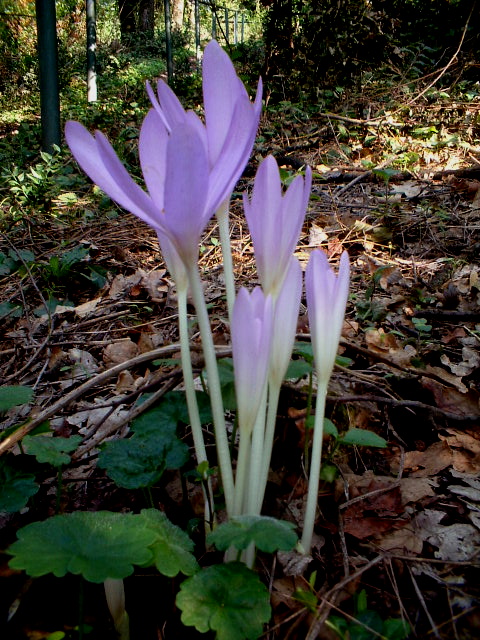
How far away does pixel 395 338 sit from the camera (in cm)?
205

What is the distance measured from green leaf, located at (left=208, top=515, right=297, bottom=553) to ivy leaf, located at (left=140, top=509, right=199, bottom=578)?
95 millimetres

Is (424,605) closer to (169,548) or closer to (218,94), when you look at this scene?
(169,548)

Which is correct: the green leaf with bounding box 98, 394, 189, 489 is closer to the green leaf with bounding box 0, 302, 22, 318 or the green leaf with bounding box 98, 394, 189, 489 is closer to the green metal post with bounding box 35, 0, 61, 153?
the green leaf with bounding box 0, 302, 22, 318

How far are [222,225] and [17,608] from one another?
80 cm

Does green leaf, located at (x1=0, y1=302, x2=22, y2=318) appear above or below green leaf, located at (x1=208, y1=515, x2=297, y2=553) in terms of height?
below

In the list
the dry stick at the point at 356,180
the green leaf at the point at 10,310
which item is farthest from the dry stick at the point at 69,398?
the dry stick at the point at 356,180

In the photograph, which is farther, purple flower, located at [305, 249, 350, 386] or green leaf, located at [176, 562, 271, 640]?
purple flower, located at [305, 249, 350, 386]

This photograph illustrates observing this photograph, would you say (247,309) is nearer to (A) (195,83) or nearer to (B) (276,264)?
(B) (276,264)

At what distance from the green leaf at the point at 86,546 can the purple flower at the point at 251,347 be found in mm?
258

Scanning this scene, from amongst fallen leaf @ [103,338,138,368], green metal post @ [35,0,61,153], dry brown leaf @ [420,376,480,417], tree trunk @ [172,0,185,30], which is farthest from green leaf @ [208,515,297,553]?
tree trunk @ [172,0,185,30]

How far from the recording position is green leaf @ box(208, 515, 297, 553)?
2.42 feet

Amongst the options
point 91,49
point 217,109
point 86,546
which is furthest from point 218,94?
point 91,49

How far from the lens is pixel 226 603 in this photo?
0.80m

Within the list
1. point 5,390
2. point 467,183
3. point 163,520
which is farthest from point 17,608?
point 467,183
